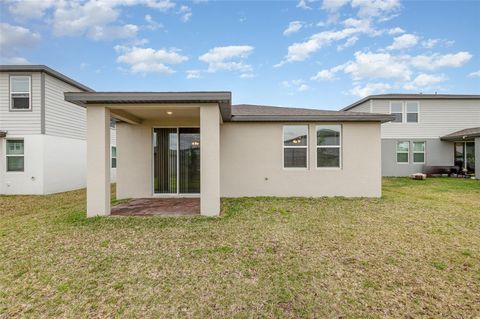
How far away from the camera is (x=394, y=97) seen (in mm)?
15703

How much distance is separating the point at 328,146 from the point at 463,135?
11.7 metres

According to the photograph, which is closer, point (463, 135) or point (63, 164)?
point (63, 164)

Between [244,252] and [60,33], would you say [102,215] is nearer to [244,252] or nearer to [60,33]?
[244,252]

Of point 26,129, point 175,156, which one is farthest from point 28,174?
point 175,156

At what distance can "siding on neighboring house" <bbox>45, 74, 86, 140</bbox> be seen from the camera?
1034cm

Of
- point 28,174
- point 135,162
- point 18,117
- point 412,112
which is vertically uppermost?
point 412,112

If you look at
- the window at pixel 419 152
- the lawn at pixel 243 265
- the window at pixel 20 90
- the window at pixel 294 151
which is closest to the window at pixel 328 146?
the window at pixel 294 151

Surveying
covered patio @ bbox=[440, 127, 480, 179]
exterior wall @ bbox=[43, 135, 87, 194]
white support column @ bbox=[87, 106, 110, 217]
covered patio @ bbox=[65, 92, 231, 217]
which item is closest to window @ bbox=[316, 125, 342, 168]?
covered patio @ bbox=[65, 92, 231, 217]

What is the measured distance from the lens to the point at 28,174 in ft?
33.1

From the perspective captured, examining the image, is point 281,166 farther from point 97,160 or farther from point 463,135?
point 463,135

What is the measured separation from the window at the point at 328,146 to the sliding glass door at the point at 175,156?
4415mm

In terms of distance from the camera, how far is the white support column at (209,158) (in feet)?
19.4

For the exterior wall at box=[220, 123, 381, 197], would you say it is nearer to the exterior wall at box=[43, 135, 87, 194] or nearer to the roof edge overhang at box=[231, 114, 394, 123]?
the roof edge overhang at box=[231, 114, 394, 123]

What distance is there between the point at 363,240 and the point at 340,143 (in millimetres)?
4726
